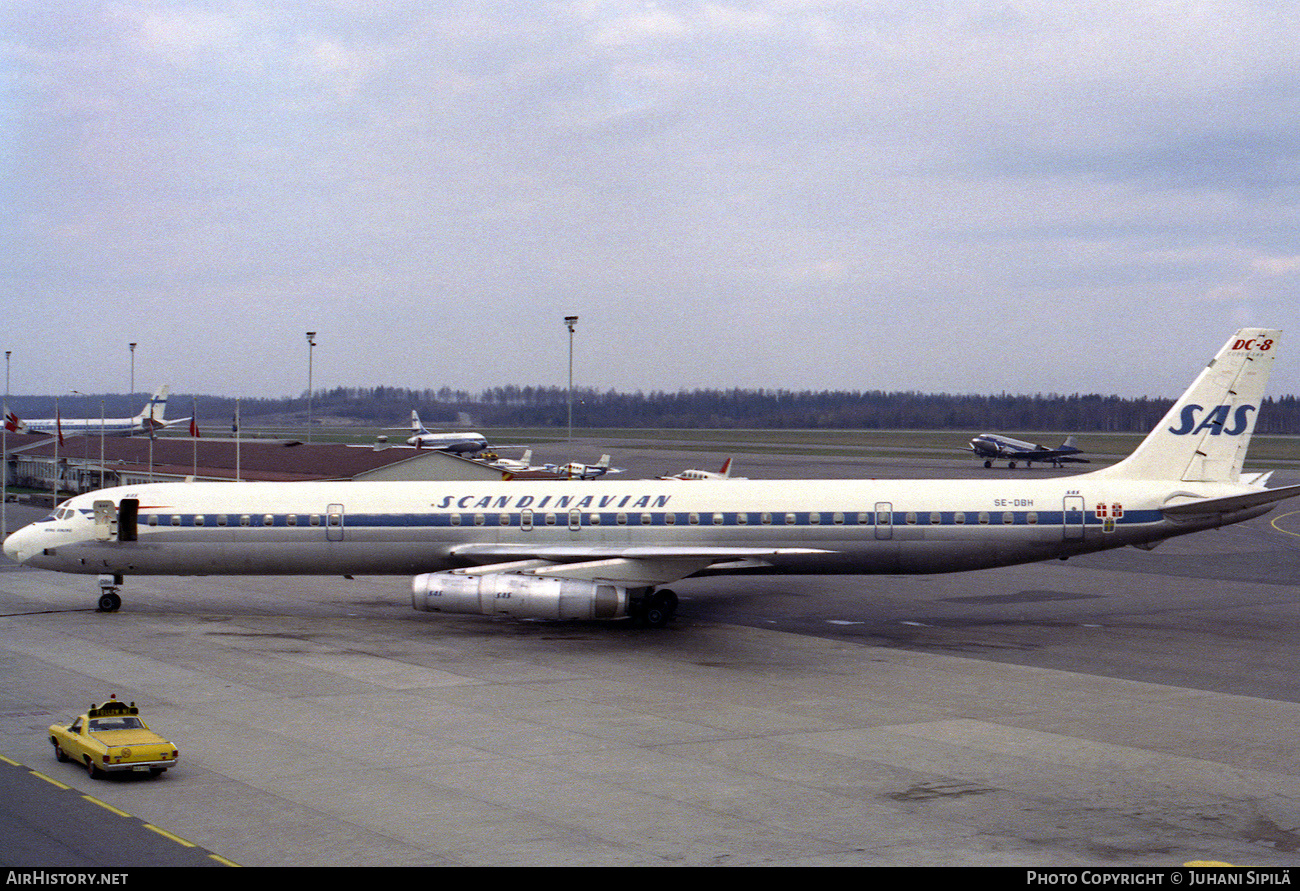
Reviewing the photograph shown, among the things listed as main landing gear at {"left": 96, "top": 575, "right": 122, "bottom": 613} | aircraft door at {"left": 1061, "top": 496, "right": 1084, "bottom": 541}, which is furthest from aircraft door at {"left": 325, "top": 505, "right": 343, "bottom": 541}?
aircraft door at {"left": 1061, "top": 496, "right": 1084, "bottom": 541}

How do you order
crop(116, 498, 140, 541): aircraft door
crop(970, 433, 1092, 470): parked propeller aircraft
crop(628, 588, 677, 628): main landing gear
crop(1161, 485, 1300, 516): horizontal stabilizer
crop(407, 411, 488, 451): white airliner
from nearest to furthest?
crop(1161, 485, 1300, 516): horizontal stabilizer, crop(628, 588, 677, 628): main landing gear, crop(116, 498, 140, 541): aircraft door, crop(970, 433, 1092, 470): parked propeller aircraft, crop(407, 411, 488, 451): white airliner

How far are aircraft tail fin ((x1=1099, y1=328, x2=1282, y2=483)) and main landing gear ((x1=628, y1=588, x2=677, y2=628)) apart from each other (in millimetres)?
13188

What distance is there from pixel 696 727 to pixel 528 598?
9.63 metres

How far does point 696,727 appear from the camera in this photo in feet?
70.8

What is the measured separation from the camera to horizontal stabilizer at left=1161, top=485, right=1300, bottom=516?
31984 millimetres

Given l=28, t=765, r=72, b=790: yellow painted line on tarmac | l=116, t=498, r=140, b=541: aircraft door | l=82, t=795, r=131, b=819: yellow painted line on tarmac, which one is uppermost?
l=116, t=498, r=140, b=541: aircraft door

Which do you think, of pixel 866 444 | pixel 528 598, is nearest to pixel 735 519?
pixel 528 598

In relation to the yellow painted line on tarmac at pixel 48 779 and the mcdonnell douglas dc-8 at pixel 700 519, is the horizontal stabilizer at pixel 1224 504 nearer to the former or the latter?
the mcdonnell douglas dc-8 at pixel 700 519

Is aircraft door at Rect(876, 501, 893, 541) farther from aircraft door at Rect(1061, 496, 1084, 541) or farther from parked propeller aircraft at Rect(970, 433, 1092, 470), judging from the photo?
parked propeller aircraft at Rect(970, 433, 1092, 470)

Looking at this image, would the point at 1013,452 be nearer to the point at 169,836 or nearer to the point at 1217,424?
the point at 1217,424

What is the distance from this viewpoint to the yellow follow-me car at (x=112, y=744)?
17.8 metres

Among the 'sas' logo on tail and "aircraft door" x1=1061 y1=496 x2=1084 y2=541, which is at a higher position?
the 'sas' logo on tail
